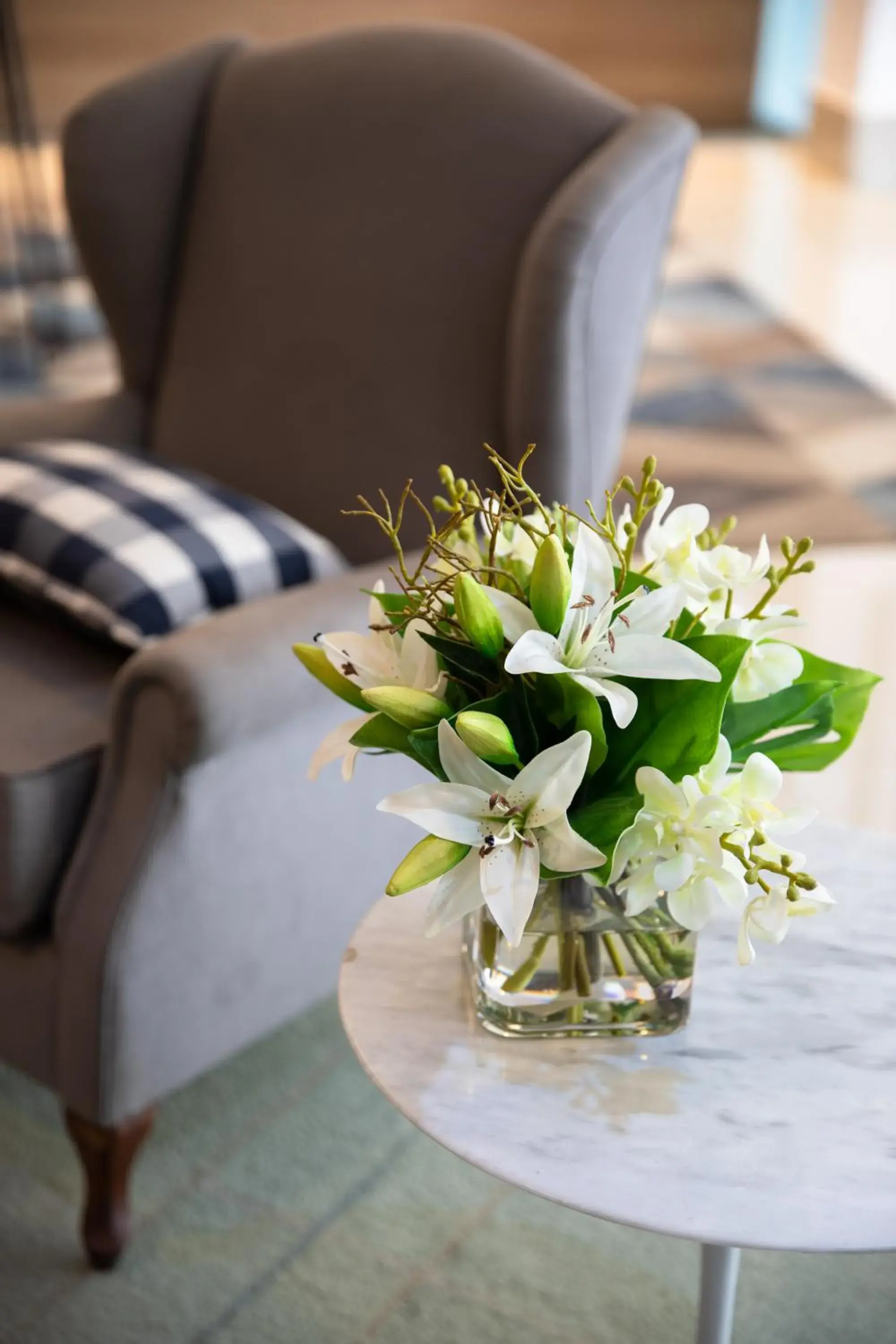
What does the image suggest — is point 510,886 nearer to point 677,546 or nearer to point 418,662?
point 418,662

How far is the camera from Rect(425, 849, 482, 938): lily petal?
3.00ft

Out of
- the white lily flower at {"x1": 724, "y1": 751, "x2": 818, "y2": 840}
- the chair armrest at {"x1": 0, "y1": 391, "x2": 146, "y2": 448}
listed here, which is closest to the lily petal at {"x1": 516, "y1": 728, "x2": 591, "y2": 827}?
the white lily flower at {"x1": 724, "y1": 751, "x2": 818, "y2": 840}

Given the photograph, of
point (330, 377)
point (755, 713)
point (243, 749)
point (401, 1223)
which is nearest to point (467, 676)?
point (755, 713)

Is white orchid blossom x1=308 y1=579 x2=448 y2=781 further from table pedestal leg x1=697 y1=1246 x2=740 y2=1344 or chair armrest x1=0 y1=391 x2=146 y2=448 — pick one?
chair armrest x1=0 y1=391 x2=146 y2=448

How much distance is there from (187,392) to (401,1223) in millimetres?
1089

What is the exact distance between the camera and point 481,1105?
39.2 inches

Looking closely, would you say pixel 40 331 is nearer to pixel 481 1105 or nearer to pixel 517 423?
pixel 517 423

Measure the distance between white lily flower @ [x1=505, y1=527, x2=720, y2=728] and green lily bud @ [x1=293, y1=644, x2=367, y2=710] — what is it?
0.13 meters

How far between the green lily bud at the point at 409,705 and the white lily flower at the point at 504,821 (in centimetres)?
4

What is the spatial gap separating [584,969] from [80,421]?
1.32 m

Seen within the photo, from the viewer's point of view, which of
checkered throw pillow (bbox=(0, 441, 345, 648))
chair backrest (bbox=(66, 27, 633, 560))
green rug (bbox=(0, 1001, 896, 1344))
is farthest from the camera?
chair backrest (bbox=(66, 27, 633, 560))

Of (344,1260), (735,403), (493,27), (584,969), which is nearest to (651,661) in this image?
(584,969)

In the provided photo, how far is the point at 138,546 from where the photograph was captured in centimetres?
164

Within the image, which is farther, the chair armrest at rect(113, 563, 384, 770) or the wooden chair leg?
the wooden chair leg
